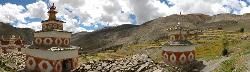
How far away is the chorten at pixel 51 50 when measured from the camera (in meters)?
35.2

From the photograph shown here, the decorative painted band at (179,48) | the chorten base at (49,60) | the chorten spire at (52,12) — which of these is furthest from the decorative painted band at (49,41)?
the decorative painted band at (179,48)

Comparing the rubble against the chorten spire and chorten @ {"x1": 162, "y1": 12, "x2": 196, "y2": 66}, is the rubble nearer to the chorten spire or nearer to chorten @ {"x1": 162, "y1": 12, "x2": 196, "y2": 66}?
chorten @ {"x1": 162, "y1": 12, "x2": 196, "y2": 66}

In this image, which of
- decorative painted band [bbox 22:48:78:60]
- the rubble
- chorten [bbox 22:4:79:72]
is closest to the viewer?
the rubble

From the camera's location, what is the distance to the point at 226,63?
31.9 m

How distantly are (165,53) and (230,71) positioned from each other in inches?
399

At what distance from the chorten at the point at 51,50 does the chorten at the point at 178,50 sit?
374 inches

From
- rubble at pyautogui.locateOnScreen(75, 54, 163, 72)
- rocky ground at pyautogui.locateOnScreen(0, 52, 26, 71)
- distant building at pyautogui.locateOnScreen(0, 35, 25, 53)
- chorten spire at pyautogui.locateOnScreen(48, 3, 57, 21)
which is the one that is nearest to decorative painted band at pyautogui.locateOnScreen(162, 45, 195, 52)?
rubble at pyautogui.locateOnScreen(75, 54, 163, 72)

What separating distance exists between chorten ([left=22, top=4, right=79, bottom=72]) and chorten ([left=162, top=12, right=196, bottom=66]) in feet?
31.2

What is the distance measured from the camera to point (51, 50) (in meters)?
35.0

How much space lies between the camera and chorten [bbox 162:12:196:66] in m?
35.4

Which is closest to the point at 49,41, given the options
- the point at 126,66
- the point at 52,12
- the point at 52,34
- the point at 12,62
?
the point at 52,34

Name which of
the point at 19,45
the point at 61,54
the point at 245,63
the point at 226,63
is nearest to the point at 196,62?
the point at 226,63

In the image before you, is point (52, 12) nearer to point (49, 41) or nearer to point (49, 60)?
point (49, 41)

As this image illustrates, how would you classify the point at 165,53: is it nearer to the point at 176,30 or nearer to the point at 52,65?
the point at 176,30
